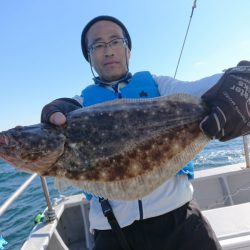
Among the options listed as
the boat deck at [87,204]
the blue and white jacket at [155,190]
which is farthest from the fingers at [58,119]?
the boat deck at [87,204]

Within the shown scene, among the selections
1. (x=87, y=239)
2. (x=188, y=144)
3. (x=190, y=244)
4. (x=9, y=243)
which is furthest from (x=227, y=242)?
(x=9, y=243)

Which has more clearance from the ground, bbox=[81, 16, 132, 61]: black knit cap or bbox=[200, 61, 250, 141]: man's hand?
bbox=[81, 16, 132, 61]: black knit cap

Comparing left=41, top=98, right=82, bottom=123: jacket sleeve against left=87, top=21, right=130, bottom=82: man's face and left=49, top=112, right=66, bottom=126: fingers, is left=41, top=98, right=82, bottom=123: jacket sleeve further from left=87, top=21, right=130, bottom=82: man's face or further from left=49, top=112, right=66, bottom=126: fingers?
left=87, top=21, right=130, bottom=82: man's face

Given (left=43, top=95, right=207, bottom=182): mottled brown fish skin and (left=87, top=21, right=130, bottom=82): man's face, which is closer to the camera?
(left=43, top=95, right=207, bottom=182): mottled brown fish skin

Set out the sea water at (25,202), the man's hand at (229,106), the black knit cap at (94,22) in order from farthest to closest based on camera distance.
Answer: the sea water at (25,202) < the black knit cap at (94,22) < the man's hand at (229,106)

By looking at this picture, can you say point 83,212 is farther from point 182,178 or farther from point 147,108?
point 147,108

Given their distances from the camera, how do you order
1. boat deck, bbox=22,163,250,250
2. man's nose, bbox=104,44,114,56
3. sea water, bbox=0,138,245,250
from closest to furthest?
man's nose, bbox=104,44,114,56
boat deck, bbox=22,163,250,250
sea water, bbox=0,138,245,250

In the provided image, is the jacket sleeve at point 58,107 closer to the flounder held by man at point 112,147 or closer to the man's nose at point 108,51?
the flounder held by man at point 112,147

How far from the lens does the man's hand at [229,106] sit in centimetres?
221

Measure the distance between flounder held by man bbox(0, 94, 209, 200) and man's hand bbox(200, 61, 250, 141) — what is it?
0.12 metres

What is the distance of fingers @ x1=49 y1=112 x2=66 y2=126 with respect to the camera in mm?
2152

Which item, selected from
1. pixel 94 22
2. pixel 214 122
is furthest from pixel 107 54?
pixel 214 122

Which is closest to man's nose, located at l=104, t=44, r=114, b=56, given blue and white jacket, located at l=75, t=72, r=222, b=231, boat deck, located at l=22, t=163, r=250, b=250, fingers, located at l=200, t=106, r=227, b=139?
blue and white jacket, located at l=75, t=72, r=222, b=231

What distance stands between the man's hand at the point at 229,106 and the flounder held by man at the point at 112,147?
12 cm
